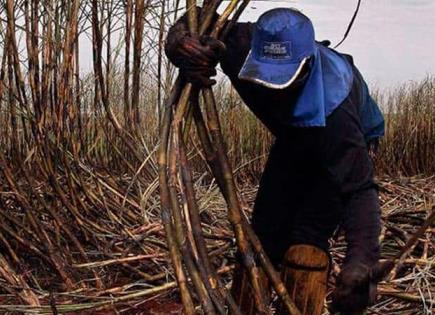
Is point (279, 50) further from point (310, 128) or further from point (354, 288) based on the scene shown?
point (354, 288)

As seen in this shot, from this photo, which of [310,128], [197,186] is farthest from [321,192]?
[197,186]

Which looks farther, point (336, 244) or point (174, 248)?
point (336, 244)

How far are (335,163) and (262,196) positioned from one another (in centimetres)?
59

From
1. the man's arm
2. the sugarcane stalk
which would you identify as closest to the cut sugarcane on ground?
the sugarcane stalk

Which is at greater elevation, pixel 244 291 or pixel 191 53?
pixel 191 53

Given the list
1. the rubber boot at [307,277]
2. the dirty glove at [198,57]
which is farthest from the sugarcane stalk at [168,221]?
the rubber boot at [307,277]

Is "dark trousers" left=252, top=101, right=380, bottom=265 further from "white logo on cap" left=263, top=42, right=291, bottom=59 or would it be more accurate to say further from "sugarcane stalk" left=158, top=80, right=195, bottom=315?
"sugarcane stalk" left=158, top=80, right=195, bottom=315

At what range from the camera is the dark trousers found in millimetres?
2086

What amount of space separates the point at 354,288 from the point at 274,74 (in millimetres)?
585

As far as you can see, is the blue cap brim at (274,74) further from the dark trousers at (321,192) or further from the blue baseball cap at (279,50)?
the dark trousers at (321,192)

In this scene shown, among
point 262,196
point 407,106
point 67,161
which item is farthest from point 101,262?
point 407,106

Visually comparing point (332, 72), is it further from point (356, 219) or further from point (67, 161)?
point (67, 161)

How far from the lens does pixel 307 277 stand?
2.46 m

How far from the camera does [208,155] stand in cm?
206
